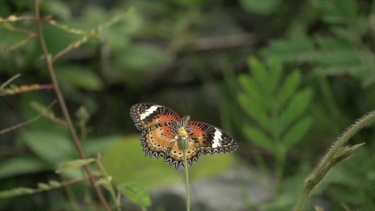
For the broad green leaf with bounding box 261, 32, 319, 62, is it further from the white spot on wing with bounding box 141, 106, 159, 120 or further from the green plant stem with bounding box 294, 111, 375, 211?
the white spot on wing with bounding box 141, 106, 159, 120

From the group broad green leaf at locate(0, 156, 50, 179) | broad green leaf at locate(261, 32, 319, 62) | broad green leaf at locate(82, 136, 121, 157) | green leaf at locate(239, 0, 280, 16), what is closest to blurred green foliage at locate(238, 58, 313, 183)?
broad green leaf at locate(261, 32, 319, 62)

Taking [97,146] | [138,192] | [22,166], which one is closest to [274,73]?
[97,146]

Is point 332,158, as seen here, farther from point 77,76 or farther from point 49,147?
point 77,76

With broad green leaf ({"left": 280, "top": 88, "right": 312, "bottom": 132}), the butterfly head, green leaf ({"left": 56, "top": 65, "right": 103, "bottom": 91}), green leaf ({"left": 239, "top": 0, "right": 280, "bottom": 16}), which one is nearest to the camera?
the butterfly head

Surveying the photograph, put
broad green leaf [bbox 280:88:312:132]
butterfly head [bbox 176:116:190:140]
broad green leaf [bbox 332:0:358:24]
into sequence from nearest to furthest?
butterfly head [bbox 176:116:190:140] → broad green leaf [bbox 280:88:312:132] → broad green leaf [bbox 332:0:358:24]

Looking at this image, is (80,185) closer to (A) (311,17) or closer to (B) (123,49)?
(B) (123,49)

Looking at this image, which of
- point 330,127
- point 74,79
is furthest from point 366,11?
point 74,79

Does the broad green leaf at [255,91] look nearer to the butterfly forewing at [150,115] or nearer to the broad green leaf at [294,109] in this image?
the broad green leaf at [294,109]

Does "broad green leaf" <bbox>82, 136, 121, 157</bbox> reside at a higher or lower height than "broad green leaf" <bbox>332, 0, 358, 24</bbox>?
lower
